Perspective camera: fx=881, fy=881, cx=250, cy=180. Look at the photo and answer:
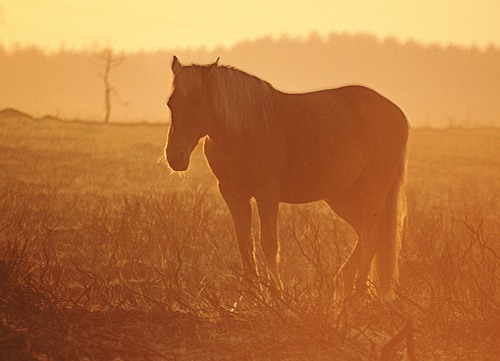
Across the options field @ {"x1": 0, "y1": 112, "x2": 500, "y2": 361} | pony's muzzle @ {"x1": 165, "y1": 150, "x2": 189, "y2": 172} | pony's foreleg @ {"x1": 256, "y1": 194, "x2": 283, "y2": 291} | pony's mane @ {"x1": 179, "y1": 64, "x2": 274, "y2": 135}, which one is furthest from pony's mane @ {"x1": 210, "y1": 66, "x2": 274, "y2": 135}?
field @ {"x1": 0, "y1": 112, "x2": 500, "y2": 361}

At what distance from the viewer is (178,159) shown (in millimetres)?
7094

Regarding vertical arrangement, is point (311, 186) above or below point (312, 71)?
below

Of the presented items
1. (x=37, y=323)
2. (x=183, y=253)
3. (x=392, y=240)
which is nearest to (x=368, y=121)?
(x=392, y=240)

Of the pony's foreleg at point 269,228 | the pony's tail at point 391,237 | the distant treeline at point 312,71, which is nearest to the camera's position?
the pony's foreleg at point 269,228

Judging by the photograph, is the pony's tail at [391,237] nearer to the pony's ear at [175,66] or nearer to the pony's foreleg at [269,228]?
the pony's foreleg at [269,228]

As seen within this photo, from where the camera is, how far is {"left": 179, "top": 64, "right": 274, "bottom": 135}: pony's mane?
7.29 metres

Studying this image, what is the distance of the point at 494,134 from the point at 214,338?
2914cm

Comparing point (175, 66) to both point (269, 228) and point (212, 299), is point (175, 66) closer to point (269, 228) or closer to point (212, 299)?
point (269, 228)

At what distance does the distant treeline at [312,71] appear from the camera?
251 ft

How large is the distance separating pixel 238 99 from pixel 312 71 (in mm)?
75070

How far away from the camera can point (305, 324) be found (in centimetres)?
553

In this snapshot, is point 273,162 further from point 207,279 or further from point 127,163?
point 127,163

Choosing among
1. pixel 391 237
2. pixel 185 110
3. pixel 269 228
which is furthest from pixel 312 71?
pixel 185 110

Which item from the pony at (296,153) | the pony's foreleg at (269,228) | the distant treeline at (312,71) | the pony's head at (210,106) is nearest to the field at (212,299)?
the pony's foreleg at (269,228)
